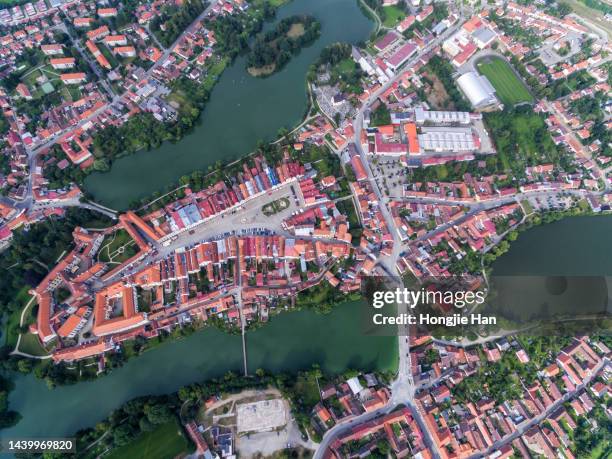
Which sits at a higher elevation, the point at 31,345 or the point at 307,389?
the point at 31,345

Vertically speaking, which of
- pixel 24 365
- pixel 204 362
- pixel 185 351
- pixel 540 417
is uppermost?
pixel 24 365

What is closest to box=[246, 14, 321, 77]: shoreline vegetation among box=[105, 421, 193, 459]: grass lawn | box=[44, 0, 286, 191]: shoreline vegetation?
box=[44, 0, 286, 191]: shoreline vegetation

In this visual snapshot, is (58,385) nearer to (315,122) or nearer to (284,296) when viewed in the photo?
(284,296)

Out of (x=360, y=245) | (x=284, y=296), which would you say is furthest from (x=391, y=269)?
(x=284, y=296)

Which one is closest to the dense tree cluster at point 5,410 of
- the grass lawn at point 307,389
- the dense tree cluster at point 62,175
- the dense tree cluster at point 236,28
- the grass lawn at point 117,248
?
the grass lawn at point 117,248

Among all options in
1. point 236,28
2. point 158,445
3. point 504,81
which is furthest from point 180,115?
point 504,81

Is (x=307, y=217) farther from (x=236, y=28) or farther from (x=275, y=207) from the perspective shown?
(x=236, y=28)

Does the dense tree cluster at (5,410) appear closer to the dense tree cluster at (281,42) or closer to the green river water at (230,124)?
the green river water at (230,124)
